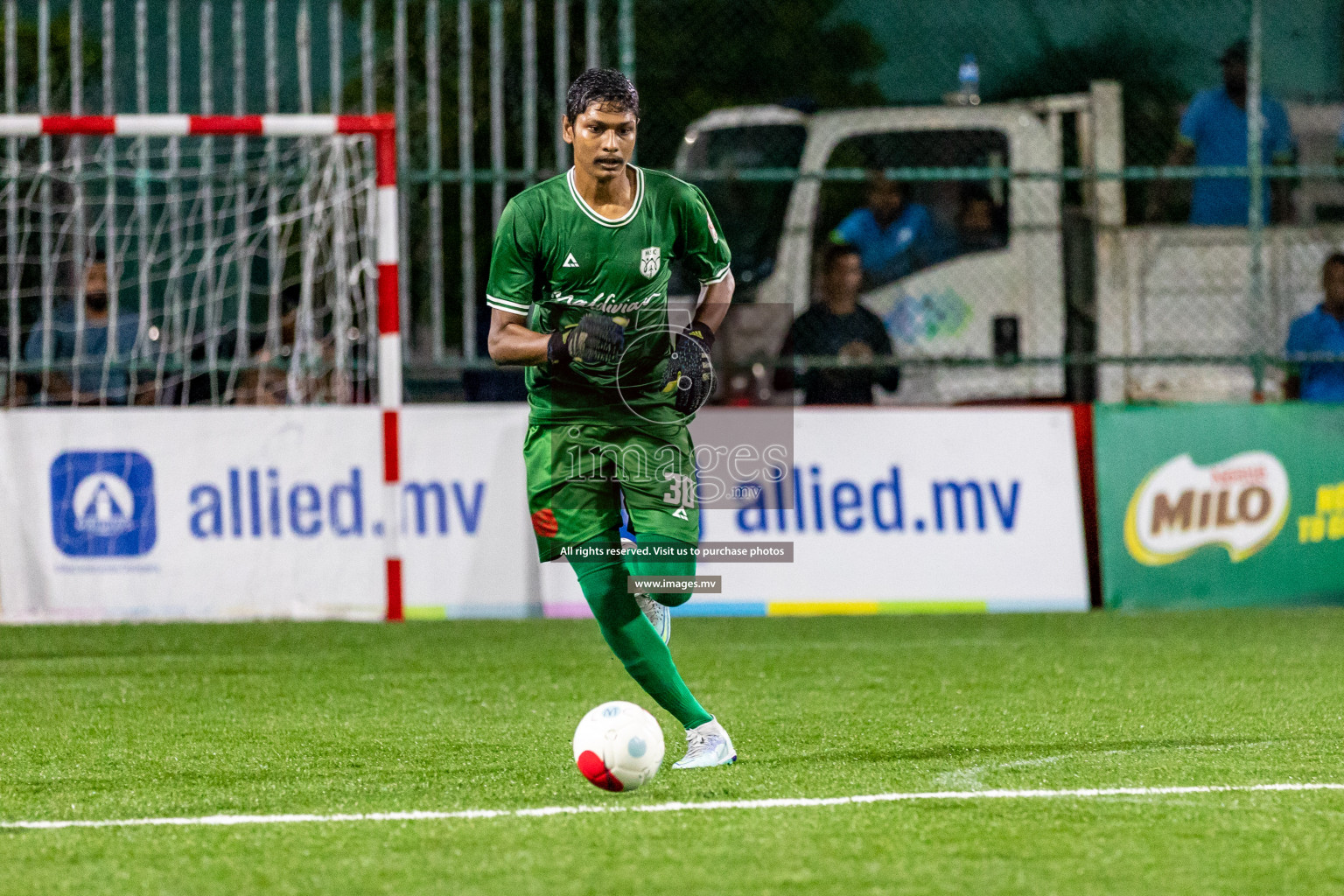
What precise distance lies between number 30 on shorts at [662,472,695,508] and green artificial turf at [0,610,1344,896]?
2.62 feet

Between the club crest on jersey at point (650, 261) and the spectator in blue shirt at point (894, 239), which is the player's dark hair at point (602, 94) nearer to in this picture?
the club crest on jersey at point (650, 261)

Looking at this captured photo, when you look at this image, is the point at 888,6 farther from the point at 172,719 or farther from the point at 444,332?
the point at 172,719

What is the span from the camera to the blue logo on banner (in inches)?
409

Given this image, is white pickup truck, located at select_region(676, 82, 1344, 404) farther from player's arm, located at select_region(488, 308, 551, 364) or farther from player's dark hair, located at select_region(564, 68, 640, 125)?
Answer: player's arm, located at select_region(488, 308, 551, 364)

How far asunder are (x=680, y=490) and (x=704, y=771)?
0.86m

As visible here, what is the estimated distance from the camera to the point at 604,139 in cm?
573

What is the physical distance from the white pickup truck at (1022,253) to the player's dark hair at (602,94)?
5627 mm

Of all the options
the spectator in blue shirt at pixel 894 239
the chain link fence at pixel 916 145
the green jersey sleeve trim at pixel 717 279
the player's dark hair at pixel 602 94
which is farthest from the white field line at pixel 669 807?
the spectator in blue shirt at pixel 894 239

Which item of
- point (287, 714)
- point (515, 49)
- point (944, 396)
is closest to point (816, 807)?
point (287, 714)

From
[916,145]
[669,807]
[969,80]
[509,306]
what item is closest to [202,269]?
[916,145]

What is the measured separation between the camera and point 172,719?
23.1 feet

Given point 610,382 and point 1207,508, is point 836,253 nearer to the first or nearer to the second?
point 1207,508

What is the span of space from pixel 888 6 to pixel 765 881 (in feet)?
29.2

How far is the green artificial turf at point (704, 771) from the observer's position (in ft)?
14.3
